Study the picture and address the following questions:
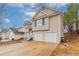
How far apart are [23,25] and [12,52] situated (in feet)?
0.83

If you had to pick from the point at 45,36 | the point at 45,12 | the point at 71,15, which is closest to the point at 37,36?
the point at 45,36

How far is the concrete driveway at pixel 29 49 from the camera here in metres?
1.79

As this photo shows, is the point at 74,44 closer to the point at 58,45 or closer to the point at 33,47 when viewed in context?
the point at 58,45

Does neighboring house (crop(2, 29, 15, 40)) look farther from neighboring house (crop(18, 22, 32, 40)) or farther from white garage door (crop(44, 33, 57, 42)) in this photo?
white garage door (crop(44, 33, 57, 42))

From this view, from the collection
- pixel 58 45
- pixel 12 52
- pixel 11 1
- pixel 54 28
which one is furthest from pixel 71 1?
pixel 12 52

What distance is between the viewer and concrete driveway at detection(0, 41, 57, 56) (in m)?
1.79

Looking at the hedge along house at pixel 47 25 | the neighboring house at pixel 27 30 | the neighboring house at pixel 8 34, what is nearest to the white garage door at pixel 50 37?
the hedge along house at pixel 47 25

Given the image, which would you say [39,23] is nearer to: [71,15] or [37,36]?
[37,36]

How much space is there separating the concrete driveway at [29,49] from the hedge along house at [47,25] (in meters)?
0.05

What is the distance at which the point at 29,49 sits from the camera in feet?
5.97

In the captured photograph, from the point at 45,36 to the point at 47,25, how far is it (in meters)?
0.10

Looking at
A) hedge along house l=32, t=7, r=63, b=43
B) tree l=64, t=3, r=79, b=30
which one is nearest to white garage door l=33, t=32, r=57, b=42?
hedge along house l=32, t=7, r=63, b=43

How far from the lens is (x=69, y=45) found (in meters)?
1.82

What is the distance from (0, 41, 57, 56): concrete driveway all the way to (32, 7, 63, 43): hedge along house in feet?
0.16
